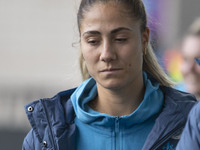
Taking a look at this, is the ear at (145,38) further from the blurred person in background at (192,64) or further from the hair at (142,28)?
the blurred person in background at (192,64)

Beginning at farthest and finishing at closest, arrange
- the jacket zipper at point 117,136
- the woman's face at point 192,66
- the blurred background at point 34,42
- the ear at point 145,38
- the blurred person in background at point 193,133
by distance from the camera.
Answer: the blurred background at point 34,42 < the woman's face at point 192,66 < the ear at point 145,38 < the jacket zipper at point 117,136 < the blurred person in background at point 193,133

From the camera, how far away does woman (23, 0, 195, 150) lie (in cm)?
263

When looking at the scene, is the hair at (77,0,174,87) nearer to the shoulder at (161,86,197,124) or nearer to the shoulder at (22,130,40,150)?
the shoulder at (161,86,197,124)

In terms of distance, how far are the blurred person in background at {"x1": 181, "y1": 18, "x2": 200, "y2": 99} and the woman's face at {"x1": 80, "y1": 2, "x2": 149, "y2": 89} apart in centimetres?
177

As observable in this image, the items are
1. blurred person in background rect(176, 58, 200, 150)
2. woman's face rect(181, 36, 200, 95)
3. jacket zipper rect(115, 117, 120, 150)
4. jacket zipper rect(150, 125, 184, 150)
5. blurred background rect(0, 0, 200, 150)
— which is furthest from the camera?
blurred background rect(0, 0, 200, 150)

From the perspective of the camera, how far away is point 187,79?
177 inches

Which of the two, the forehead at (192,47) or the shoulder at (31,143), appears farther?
the forehead at (192,47)

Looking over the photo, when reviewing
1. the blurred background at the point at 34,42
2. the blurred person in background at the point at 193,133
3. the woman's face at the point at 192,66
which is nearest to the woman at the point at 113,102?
the blurred person in background at the point at 193,133

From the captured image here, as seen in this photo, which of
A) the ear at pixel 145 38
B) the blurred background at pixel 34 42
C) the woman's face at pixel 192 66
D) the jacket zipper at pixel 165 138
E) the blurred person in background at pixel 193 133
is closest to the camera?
the blurred person in background at pixel 193 133

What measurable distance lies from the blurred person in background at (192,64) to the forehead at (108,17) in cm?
178

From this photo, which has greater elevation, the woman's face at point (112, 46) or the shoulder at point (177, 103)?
the woman's face at point (112, 46)

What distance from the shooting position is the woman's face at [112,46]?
2611 millimetres

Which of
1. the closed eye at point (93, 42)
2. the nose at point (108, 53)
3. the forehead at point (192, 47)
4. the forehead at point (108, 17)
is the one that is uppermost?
the forehead at point (108, 17)

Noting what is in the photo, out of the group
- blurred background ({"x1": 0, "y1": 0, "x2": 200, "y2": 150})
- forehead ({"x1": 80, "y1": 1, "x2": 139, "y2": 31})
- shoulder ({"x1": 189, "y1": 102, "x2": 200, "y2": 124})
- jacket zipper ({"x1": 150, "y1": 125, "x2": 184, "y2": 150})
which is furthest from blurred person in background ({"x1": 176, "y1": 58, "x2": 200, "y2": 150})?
blurred background ({"x1": 0, "y1": 0, "x2": 200, "y2": 150})
